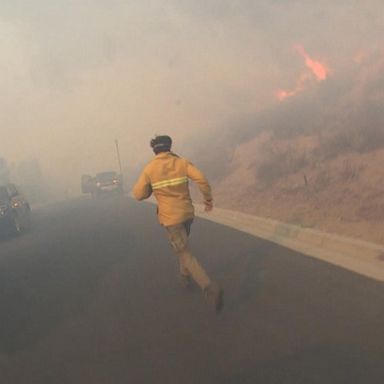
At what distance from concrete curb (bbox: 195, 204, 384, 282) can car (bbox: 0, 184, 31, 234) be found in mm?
8201

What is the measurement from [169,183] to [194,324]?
1607 mm

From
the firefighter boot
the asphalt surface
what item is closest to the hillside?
the asphalt surface

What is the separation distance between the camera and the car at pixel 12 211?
16.9 metres

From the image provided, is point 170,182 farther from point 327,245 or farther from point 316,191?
point 316,191

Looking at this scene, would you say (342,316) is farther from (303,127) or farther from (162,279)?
(303,127)

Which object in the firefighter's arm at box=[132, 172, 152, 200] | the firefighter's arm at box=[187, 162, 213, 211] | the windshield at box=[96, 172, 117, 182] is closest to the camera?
the firefighter's arm at box=[187, 162, 213, 211]

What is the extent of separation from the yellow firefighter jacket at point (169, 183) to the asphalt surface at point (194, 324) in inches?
42.7

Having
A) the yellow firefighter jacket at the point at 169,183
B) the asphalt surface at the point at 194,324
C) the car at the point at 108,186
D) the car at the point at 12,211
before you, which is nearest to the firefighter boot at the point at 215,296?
the asphalt surface at the point at 194,324

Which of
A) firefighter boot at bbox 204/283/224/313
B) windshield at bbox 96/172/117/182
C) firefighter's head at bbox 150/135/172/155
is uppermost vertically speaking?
firefighter's head at bbox 150/135/172/155

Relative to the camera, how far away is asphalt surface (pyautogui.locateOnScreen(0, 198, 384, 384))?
418 centimetres

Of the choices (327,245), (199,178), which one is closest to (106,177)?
(327,245)

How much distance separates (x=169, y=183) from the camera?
5996 millimetres

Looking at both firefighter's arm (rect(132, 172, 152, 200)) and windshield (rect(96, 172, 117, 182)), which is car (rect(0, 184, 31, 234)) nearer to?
firefighter's arm (rect(132, 172, 152, 200))

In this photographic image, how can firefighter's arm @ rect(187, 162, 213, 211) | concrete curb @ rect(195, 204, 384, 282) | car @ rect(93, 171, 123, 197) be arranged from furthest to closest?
car @ rect(93, 171, 123, 197) < concrete curb @ rect(195, 204, 384, 282) < firefighter's arm @ rect(187, 162, 213, 211)
